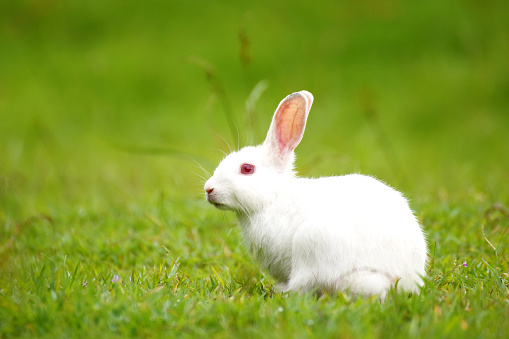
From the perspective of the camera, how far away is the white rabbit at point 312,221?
304 cm

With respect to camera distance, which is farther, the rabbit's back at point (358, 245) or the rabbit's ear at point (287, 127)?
the rabbit's ear at point (287, 127)

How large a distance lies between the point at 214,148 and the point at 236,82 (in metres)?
7.07

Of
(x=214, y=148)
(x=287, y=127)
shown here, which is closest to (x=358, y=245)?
(x=287, y=127)

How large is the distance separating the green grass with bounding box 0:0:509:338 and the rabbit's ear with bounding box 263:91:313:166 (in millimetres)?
690

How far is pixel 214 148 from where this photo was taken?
15.1 feet

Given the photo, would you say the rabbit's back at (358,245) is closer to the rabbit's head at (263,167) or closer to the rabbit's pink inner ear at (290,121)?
the rabbit's head at (263,167)

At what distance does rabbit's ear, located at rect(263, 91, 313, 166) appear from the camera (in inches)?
144

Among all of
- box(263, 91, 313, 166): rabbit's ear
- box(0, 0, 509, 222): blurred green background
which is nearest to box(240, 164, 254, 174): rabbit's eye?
box(263, 91, 313, 166): rabbit's ear

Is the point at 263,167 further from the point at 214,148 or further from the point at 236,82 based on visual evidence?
the point at 236,82

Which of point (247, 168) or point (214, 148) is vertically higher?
point (247, 168)

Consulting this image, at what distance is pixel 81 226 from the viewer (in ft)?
17.2

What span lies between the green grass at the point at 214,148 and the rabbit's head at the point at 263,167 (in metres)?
0.48

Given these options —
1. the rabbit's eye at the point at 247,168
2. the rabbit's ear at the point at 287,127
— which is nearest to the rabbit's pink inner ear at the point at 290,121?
the rabbit's ear at the point at 287,127

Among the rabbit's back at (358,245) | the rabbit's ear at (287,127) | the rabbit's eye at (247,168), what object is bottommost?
the rabbit's back at (358,245)
